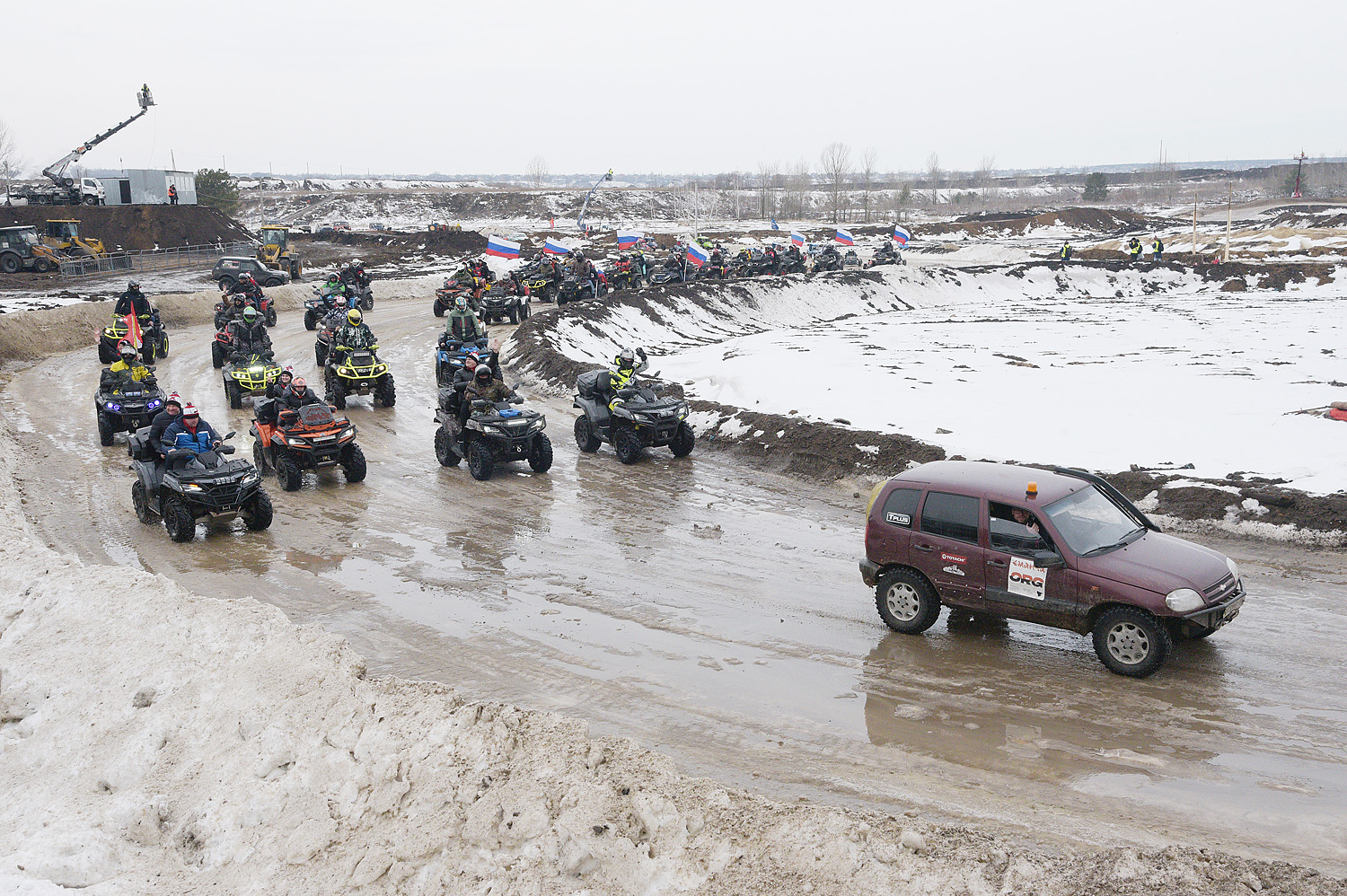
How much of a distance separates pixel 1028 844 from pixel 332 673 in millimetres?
5177

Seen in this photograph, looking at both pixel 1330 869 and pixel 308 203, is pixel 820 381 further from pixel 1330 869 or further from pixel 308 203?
pixel 308 203

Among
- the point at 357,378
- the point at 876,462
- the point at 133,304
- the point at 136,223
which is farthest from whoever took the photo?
the point at 136,223

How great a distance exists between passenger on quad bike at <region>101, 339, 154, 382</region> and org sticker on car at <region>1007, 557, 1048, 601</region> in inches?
642

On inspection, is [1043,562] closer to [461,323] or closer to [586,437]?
[586,437]

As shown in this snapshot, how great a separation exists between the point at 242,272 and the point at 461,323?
23695mm

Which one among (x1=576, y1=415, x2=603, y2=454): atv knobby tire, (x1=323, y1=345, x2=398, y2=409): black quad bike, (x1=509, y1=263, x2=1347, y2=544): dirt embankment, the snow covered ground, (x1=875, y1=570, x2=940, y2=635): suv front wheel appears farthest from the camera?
(x1=323, y1=345, x2=398, y2=409): black quad bike

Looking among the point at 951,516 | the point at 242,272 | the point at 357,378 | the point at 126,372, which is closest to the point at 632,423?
the point at 357,378

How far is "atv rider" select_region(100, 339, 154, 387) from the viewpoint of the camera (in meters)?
17.7

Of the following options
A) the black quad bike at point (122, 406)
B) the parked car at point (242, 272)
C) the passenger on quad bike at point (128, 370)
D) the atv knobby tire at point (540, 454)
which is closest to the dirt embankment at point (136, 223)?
the parked car at point (242, 272)

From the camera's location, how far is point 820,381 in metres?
20.7

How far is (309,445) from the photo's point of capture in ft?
47.9

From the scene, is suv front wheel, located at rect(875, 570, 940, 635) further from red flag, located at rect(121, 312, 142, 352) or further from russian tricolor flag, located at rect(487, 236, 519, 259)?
russian tricolor flag, located at rect(487, 236, 519, 259)

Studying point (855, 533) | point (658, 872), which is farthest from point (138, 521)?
point (658, 872)

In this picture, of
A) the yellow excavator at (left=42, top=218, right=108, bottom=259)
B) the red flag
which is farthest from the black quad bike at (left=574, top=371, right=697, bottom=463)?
the yellow excavator at (left=42, top=218, right=108, bottom=259)
